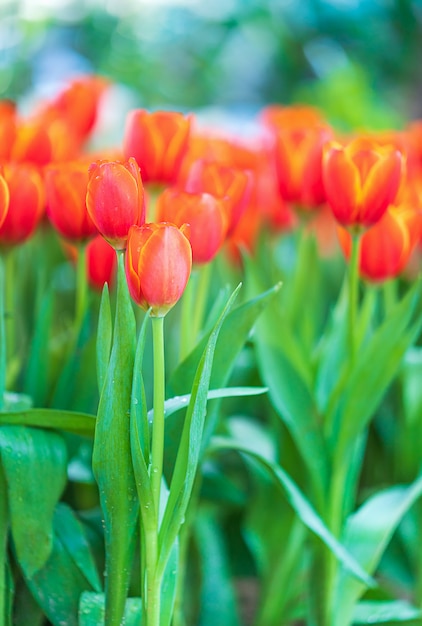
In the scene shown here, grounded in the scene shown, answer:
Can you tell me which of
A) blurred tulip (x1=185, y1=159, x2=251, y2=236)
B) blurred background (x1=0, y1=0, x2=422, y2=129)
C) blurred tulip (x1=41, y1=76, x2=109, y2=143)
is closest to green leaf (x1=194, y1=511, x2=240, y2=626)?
blurred tulip (x1=185, y1=159, x2=251, y2=236)

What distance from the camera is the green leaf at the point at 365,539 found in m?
0.73

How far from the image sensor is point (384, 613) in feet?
2.54

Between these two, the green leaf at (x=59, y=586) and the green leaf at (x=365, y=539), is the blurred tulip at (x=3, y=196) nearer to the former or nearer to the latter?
the green leaf at (x=59, y=586)

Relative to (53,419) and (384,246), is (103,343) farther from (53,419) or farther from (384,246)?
(384,246)

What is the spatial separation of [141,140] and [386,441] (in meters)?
0.44

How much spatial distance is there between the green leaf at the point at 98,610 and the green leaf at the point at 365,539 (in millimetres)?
207

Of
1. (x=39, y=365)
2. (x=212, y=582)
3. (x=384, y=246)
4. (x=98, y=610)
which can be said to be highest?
(x=384, y=246)

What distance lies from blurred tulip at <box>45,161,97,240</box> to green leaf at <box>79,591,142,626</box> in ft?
0.88

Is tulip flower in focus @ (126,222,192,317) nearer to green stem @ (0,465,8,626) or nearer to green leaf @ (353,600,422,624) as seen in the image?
green stem @ (0,465,8,626)

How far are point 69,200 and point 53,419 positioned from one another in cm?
17

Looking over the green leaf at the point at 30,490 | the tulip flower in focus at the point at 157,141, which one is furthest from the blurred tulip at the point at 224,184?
the green leaf at the point at 30,490

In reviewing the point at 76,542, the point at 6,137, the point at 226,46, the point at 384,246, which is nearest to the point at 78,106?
the point at 6,137

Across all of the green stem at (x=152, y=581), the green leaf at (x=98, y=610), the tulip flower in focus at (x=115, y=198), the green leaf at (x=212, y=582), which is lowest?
the green leaf at (x=212, y=582)

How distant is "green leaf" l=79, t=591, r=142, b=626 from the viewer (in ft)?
1.96
